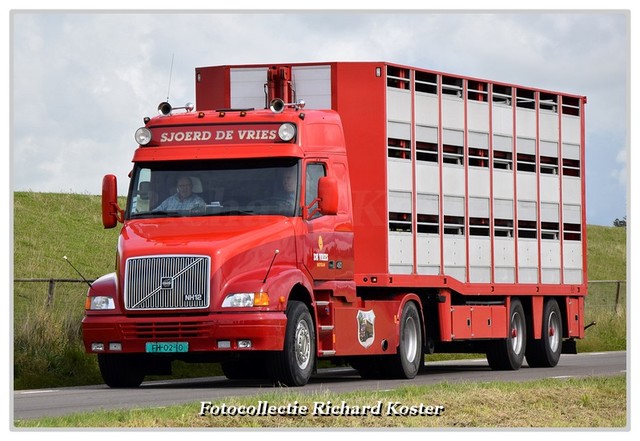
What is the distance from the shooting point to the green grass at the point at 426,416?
13.7 m

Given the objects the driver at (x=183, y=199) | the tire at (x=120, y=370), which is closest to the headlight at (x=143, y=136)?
the driver at (x=183, y=199)

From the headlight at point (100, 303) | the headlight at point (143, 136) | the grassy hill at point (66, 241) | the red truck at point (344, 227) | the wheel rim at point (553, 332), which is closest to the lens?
the red truck at point (344, 227)

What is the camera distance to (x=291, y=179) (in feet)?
64.1

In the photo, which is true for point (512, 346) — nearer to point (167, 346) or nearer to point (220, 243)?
point (220, 243)

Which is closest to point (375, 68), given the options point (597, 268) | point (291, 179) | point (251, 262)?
point (291, 179)

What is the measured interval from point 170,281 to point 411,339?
5.94 m

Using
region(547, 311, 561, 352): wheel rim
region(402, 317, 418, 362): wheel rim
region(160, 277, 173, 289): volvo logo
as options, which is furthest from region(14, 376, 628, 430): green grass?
region(547, 311, 561, 352): wheel rim

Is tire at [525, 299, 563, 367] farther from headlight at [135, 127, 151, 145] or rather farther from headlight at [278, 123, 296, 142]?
headlight at [135, 127, 151, 145]

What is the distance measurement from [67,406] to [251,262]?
316 cm

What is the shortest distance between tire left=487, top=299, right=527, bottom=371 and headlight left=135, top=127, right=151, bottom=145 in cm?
933

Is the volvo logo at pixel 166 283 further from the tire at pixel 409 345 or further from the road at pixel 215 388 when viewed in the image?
the tire at pixel 409 345

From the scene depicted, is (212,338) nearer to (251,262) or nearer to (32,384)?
(251,262)

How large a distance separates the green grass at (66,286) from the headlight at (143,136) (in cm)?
428

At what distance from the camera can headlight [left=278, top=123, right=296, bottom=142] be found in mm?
19562
